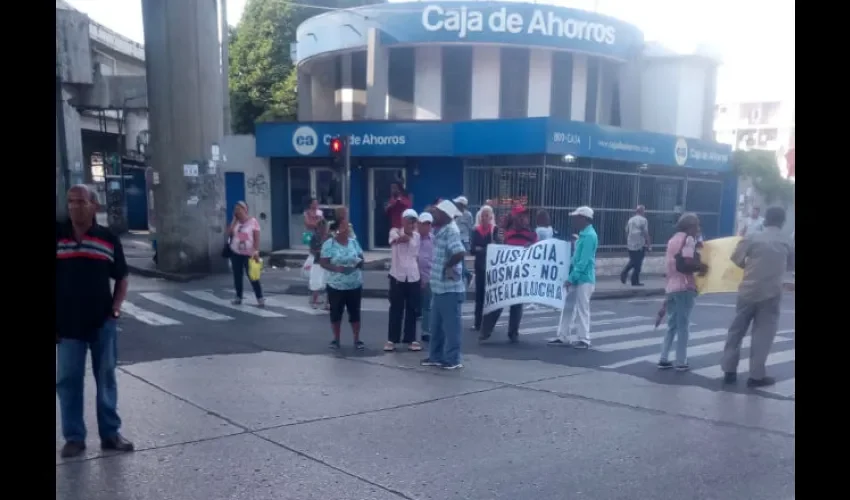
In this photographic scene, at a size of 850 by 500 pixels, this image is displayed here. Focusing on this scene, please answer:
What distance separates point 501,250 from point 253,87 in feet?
89.6

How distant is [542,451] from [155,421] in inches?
122

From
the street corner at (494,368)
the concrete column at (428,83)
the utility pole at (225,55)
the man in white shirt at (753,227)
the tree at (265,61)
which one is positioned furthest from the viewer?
the tree at (265,61)

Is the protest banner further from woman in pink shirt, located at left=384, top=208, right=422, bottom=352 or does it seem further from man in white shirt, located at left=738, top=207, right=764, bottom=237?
man in white shirt, located at left=738, top=207, right=764, bottom=237

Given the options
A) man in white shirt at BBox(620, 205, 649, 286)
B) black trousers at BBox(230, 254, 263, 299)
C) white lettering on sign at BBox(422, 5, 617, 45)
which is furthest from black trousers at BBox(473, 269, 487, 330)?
white lettering on sign at BBox(422, 5, 617, 45)

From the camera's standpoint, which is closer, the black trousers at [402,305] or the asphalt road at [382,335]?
the asphalt road at [382,335]

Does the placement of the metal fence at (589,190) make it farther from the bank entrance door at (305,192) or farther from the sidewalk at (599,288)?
the bank entrance door at (305,192)

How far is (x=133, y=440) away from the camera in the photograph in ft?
16.8

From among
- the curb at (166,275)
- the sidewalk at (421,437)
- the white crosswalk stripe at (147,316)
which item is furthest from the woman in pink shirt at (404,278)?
the curb at (166,275)

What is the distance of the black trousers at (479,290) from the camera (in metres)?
10.1

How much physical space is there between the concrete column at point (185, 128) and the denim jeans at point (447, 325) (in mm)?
9999

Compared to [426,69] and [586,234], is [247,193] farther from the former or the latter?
[586,234]

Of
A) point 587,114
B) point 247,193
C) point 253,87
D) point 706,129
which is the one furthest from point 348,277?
point 253,87

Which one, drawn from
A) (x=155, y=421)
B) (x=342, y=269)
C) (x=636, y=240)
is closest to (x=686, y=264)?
(x=342, y=269)

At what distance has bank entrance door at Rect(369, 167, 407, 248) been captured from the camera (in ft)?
67.5
